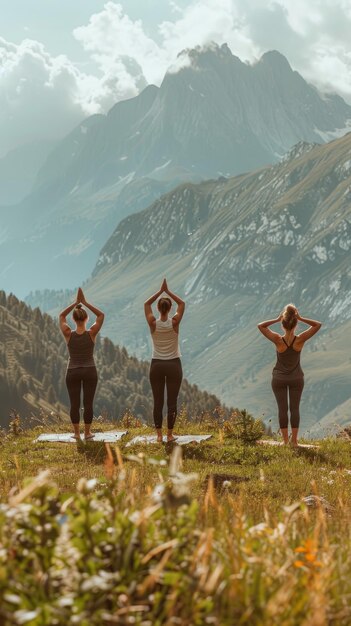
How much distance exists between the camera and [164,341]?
17312 millimetres

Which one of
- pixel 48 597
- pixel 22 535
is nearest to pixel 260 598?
pixel 48 597

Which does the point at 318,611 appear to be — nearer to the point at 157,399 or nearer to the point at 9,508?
the point at 9,508

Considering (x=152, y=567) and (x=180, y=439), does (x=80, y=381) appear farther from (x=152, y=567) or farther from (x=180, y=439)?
(x=152, y=567)

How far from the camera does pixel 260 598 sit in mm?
3795

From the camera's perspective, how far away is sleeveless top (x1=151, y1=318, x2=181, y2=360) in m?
17.3

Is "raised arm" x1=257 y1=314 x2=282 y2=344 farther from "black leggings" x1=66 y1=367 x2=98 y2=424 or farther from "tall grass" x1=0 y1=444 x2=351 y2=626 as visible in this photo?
"tall grass" x1=0 y1=444 x2=351 y2=626

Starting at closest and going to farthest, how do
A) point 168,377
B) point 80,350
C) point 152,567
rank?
point 152,567
point 168,377
point 80,350

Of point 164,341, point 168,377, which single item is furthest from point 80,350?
point 168,377

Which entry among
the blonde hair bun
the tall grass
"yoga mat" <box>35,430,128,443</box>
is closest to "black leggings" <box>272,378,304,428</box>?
the blonde hair bun

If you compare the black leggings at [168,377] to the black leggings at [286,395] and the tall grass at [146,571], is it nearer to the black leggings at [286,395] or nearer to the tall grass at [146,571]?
the black leggings at [286,395]

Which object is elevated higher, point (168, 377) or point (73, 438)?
point (168, 377)

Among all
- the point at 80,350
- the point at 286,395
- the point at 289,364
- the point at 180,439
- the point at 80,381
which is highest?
the point at 80,350

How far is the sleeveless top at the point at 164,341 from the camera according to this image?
1731 centimetres

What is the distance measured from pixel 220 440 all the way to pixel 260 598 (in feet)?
43.3
